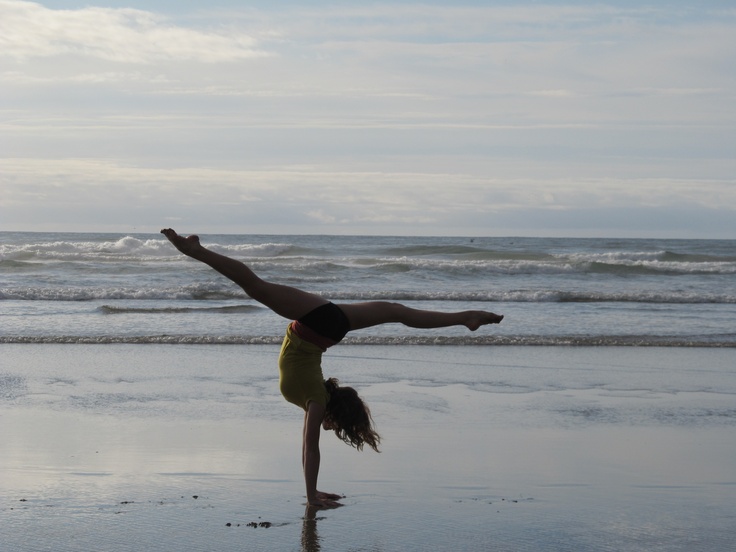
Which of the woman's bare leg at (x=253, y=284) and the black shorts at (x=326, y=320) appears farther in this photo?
the black shorts at (x=326, y=320)

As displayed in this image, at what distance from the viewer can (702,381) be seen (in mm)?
10414

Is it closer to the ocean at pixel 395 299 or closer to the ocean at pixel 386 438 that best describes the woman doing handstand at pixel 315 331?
the ocean at pixel 386 438

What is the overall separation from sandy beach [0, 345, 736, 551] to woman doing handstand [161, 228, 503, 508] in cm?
37

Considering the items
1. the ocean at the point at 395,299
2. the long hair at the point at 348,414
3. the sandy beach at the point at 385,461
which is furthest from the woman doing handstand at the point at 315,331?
the ocean at the point at 395,299

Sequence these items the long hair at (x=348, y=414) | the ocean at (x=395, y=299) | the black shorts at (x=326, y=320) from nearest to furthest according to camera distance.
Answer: the black shorts at (x=326, y=320) → the long hair at (x=348, y=414) → the ocean at (x=395, y=299)

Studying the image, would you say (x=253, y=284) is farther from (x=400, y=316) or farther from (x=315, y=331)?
(x=400, y=316)

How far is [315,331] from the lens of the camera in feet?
19.0

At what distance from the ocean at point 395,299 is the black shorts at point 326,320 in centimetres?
783

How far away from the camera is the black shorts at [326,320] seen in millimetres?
5723

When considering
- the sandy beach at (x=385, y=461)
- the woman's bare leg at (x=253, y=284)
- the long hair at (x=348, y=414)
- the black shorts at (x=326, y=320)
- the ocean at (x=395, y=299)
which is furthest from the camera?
the ocean at (x=395, y=299)

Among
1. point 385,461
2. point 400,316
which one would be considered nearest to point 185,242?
point 400,316

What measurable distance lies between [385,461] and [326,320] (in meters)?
1.51

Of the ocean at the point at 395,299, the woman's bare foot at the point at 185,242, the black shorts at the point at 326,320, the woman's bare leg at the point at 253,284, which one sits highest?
the woman's bare foot at the point at 185,242

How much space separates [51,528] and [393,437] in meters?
3.11
